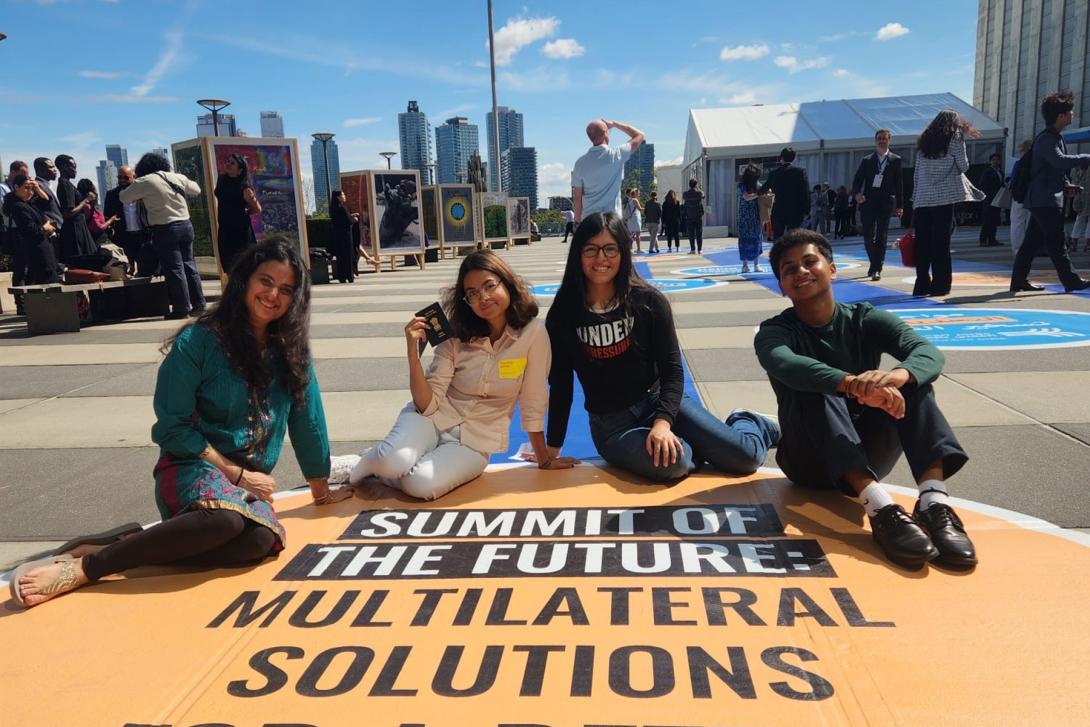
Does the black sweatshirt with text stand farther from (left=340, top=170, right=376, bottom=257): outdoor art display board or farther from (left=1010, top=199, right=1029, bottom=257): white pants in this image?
(left=340, top=170, right=376, bottom=257): outdoor art display board

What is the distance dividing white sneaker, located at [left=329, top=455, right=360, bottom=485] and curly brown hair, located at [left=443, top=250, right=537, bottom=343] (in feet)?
2.61

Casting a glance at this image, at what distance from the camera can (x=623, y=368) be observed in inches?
138

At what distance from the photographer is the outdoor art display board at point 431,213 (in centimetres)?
2044

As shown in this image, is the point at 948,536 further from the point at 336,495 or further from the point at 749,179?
the point at 749,179

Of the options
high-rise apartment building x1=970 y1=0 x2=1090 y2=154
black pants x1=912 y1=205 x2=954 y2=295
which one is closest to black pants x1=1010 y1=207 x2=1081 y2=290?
black pants x1=912 y1=205 x2=954 y2=295

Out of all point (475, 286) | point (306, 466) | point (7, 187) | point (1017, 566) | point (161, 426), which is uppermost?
point (7, 187)

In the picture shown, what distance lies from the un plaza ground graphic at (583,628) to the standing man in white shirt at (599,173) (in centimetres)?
524

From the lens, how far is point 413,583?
2461 millimetres

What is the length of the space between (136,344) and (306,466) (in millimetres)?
5596

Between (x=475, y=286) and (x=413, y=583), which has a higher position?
(x=475, y=286)

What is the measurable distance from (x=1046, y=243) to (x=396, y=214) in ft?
44.6

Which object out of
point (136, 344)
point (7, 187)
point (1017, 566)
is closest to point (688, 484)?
point (1017, 566)

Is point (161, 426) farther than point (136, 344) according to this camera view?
No

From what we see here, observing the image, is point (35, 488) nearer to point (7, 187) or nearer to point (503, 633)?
point (503, 633)
